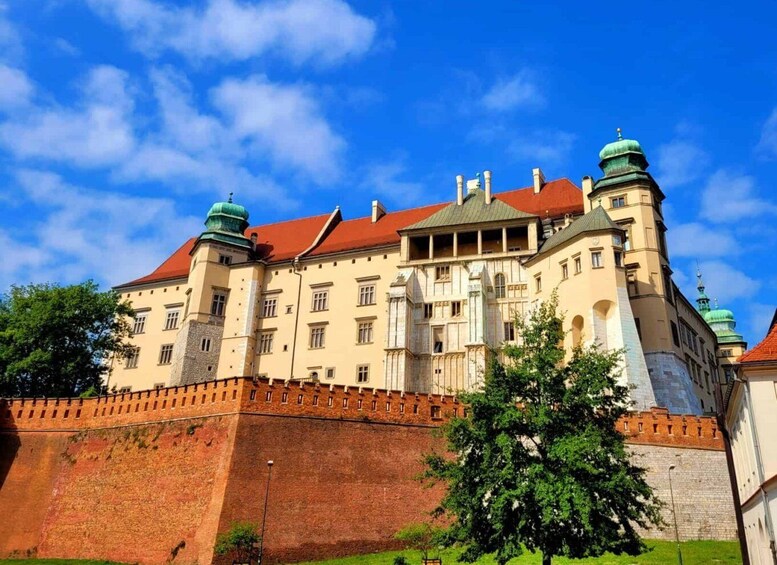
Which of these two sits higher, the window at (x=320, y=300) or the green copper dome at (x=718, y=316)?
the green copper dome at (x=718, y=316)

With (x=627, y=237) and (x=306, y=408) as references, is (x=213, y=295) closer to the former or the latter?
(x=306, y=408)

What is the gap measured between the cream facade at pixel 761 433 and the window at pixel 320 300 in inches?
1277

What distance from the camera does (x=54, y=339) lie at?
141 feet

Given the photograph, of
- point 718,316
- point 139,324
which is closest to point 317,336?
point 139,324

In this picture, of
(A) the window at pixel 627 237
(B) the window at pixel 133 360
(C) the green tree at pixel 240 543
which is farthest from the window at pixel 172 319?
(A) the window at pixel 627 237

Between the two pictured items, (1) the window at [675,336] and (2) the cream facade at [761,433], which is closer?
(2) the cream facade at [761,433]

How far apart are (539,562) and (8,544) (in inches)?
905

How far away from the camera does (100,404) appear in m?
34.7

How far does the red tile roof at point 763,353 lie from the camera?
18.1 meters

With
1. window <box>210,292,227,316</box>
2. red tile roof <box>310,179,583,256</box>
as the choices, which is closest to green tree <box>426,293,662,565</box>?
red tile roof <box>310,179,583,256</box>

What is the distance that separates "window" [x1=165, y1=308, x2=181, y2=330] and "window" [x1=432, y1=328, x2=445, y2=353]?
20149 mm

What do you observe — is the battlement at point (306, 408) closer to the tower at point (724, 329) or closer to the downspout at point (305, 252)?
the downspout at point (305, 252)

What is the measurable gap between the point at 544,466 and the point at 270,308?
34338mm

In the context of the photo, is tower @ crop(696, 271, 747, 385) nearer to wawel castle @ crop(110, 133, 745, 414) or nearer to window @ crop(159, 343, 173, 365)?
wawel castle @ crop(110, 133, 745, 414)
